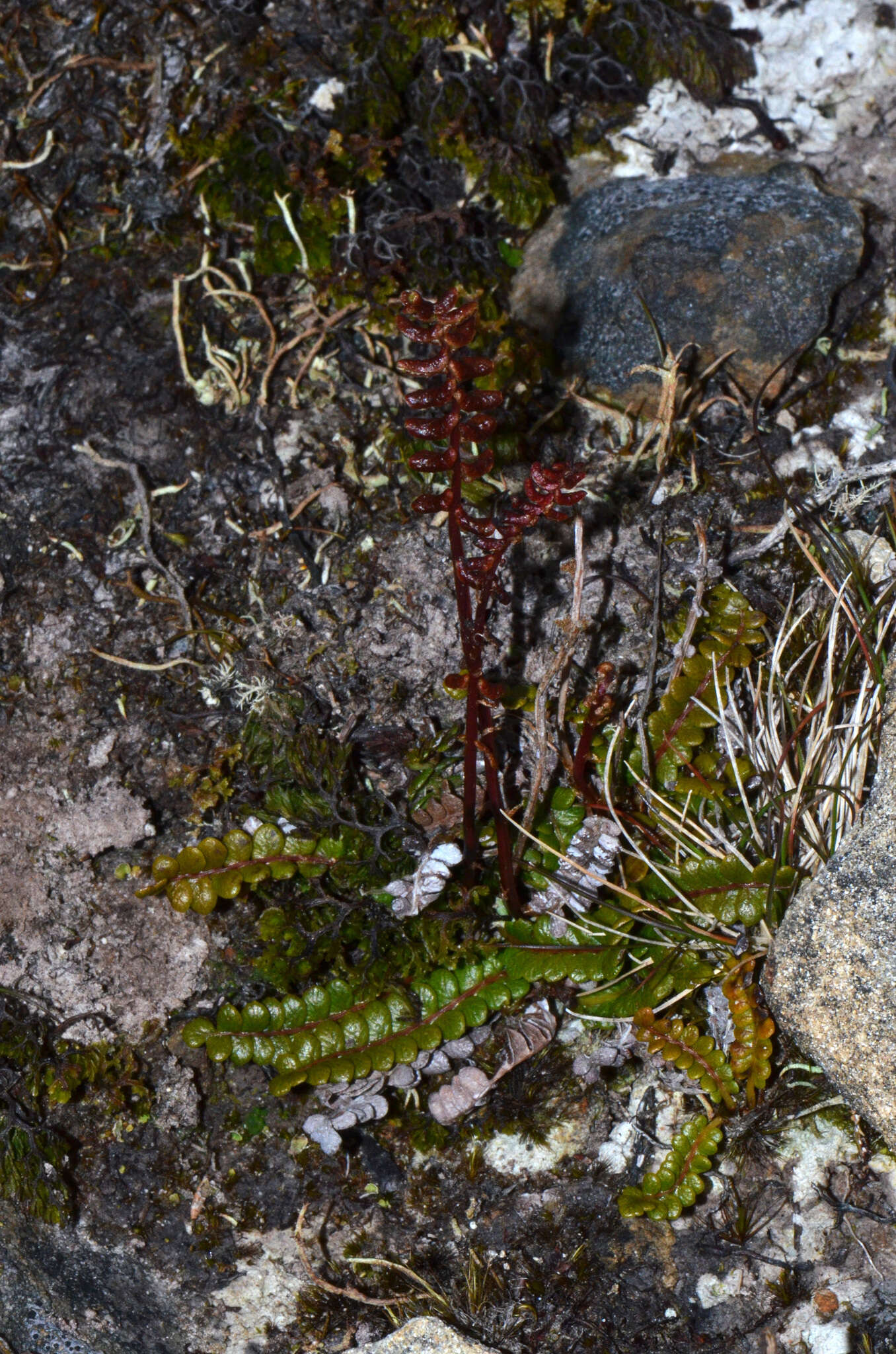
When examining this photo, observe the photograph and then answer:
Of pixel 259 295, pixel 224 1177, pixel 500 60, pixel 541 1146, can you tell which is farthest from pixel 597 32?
pixel 224 1177

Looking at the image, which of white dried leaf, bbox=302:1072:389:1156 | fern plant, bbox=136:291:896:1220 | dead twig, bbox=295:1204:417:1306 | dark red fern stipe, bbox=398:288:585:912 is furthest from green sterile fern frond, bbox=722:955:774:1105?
dead twig, bbox=295:1204:417:1306

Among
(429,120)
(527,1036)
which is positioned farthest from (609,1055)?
(429,120)

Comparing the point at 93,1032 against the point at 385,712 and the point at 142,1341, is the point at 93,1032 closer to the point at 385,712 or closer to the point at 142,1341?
the point at 142,1341

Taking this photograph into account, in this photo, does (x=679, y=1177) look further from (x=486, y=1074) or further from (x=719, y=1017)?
(x=486, y=1074)

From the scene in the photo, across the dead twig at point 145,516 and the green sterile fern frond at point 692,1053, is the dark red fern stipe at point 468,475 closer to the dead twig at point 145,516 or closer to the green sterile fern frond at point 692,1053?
the green sterile fern frond at point 692,1053

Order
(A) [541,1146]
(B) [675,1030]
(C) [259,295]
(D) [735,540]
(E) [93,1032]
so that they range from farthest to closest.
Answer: (C) [259,295] < (D) [735,540] < (E) [93,1032] < (A) [541,1146] < (B) [675,1030]

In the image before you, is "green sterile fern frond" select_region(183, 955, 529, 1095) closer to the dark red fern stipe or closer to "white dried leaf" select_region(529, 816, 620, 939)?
"white dried leaf" select_region(529, 816, 620, 939)

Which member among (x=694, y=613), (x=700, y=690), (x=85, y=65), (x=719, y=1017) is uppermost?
(x=85, y=65)
